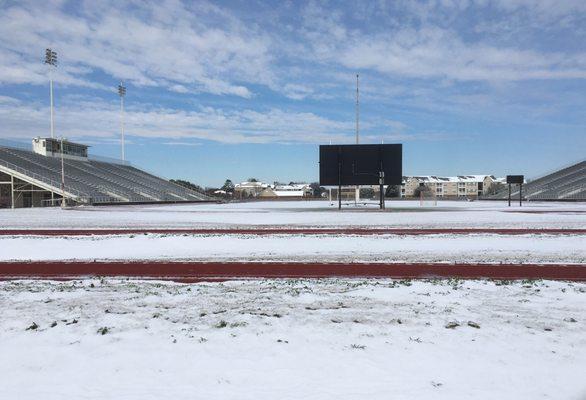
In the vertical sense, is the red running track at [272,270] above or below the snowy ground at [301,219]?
below

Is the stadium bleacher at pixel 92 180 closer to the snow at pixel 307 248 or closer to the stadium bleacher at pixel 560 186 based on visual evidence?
the snow at pixel 307 248

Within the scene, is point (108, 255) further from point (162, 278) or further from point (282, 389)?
point (282, 389)

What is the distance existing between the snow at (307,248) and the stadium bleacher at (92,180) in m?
37.0

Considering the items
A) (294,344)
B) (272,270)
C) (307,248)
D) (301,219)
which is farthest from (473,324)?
(301,219)

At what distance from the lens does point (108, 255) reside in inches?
515

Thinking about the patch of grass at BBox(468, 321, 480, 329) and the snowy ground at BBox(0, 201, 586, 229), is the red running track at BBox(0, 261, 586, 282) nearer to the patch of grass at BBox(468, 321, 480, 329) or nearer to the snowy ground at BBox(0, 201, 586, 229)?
the patch of grass at BBox(468, 321, 480, 329)

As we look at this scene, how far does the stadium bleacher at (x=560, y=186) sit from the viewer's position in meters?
63.4

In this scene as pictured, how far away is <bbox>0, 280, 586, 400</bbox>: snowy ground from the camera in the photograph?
14.2ft

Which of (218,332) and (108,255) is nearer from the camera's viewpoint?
(218,332)

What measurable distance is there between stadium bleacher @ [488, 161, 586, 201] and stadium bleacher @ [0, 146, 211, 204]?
53971 mm

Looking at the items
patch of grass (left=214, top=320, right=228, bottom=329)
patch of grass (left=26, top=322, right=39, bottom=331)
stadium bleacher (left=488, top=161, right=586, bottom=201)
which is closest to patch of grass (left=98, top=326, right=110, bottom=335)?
patch of grass (left=26, top=322, right=39, bottom=331)

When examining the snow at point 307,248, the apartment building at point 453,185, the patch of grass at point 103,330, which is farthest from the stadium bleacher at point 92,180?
the apartment building at point 453,185

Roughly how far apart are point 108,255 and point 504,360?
447 inches

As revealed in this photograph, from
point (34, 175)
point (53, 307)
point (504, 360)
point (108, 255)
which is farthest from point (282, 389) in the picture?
point (34, 175)
